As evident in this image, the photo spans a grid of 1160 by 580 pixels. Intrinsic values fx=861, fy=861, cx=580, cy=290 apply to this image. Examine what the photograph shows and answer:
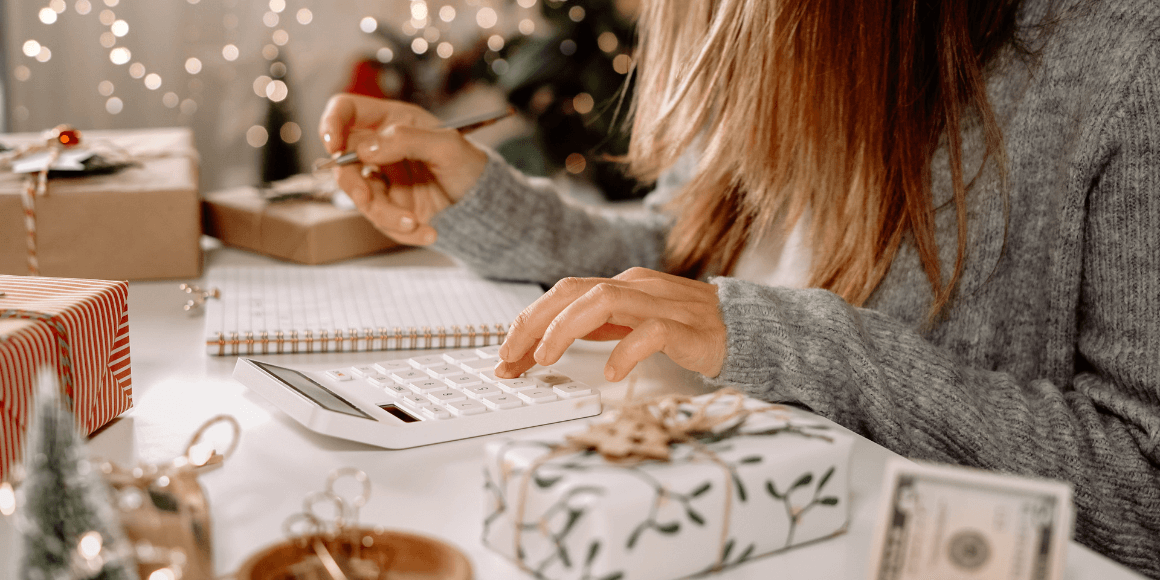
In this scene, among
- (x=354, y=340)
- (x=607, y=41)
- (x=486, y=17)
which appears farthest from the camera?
(x=486, y=17)

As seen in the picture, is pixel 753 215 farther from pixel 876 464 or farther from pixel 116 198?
pixel 116 198

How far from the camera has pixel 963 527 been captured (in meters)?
0.33

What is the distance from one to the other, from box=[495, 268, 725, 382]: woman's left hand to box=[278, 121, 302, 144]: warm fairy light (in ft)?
6.08

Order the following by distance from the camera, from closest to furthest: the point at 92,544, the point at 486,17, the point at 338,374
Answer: the point at 92,544 < the point at 338,374 < the point at 486,17

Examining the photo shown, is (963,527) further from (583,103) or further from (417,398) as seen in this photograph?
(583,103)

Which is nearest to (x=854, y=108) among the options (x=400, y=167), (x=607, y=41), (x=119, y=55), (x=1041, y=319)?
(x=1041, y=319)

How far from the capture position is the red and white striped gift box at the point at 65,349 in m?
0.43

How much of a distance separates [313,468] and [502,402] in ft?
0.39

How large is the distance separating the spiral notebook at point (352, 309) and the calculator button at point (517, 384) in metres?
0.13

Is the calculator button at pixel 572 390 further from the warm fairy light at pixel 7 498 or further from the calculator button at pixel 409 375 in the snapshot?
the warm fairy light at pixel 7 498

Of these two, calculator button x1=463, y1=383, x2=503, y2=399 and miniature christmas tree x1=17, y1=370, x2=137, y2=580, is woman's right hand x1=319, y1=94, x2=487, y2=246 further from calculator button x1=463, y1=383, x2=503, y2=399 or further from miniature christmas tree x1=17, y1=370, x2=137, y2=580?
miniature christmas tree x1=17, y1=370, x2=137, y2=580

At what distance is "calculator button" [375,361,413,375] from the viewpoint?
573 mm

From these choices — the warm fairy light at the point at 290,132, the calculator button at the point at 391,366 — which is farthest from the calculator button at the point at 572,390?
the warm fairy light at the point at 290,132

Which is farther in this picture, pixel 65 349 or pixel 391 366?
pixel 391 366
